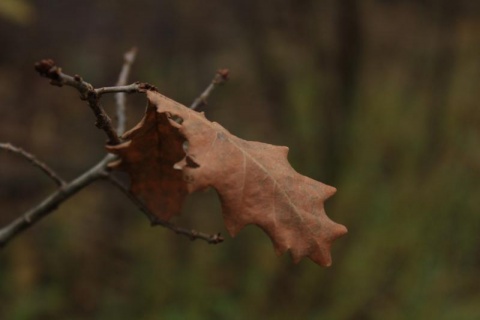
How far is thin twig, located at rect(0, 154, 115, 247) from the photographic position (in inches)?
35.1

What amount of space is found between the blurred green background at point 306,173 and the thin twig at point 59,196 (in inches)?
88.6

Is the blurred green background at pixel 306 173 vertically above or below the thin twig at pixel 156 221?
below

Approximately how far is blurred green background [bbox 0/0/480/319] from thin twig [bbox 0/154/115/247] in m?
2.25

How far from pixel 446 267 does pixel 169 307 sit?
4.71 feet

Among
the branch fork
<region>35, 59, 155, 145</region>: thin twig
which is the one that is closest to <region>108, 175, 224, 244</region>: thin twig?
the branch fork

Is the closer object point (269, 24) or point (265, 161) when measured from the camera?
point (265, 161)

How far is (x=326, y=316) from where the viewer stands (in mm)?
3111

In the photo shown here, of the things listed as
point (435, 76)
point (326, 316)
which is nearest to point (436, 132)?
point (435, 76)

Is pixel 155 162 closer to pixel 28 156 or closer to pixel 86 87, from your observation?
pixel 28 156

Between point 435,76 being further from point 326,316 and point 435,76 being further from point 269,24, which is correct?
point 326,316

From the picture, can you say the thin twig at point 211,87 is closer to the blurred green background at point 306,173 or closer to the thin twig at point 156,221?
the thin twig at point 156,221

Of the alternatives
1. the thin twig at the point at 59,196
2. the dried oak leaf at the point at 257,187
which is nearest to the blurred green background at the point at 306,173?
the thin twig at the point at 59,196

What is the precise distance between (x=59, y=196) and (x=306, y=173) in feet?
9.05

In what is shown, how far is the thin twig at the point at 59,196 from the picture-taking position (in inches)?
35.1
